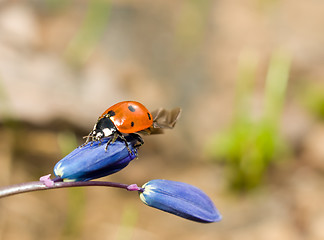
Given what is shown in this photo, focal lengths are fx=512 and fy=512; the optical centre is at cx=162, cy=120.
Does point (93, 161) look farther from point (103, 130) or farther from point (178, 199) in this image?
point (178, 199)

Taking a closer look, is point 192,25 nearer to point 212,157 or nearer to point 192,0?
point 192,0

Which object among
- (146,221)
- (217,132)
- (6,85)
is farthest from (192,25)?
(146,221)

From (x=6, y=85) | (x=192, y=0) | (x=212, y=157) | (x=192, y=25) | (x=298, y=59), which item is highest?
(x=192, y=0)

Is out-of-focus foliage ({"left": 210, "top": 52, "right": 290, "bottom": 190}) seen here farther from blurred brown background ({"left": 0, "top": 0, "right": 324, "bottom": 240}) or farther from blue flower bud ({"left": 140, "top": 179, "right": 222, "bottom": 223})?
blue flower bud ({"left": 140, "top": 179, "right": 222, "bottom": 223})

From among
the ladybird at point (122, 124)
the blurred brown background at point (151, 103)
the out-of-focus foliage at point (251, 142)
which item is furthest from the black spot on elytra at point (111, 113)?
the out-of-focus foliage at point (251, 142)

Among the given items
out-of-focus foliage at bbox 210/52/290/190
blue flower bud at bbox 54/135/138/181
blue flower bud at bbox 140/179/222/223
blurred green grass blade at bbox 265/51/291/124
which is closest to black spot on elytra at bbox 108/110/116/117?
blue flower bud at bbox 54/135/138/181

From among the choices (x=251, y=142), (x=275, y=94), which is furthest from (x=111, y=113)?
(x=275, y=94)
